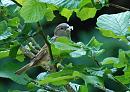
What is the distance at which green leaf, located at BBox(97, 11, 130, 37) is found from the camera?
0.86 meters

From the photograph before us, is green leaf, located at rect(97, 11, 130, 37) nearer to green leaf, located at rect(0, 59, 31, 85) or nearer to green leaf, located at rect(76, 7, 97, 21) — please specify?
green leaf, located at rect(76, 7, 97, 21)

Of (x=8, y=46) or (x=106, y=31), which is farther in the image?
(x=8, y=46)

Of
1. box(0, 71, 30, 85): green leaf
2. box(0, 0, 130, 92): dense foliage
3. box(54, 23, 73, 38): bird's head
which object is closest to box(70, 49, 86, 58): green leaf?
box(0, 0, 130, 92): dense foliage

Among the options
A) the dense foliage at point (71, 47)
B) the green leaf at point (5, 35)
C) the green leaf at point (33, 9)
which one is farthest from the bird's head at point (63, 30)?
the green leaf at point (33, 9)

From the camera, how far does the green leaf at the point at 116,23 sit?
859 mm

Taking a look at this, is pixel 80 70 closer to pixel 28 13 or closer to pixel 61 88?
pixel 28 13

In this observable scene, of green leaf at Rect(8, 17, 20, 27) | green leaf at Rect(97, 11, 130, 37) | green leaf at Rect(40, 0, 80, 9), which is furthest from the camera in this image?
green leaf at Rect(8, 17, 20, 27)

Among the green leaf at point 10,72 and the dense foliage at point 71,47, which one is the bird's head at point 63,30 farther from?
the green leaf at point 10,72

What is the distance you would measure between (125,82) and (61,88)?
0.74 feet

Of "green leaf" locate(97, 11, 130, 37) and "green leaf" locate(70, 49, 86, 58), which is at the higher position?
"green leaf" locate(97, 11, 130, 37)

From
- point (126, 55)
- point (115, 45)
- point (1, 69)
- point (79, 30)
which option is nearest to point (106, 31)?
point (126, 55)

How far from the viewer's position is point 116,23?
2.92ft

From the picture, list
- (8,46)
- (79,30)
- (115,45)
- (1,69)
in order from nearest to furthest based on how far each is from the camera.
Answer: (1,69) < (8,46) < (115,45) < (79,30)

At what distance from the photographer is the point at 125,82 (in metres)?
0.85
